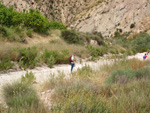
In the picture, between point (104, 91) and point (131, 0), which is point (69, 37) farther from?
point (131, 0)

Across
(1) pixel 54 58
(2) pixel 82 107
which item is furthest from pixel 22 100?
(1) pixel 54 58

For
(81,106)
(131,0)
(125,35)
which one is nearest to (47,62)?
(81,106)

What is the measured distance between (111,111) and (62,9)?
6436 cm

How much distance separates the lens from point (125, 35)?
1909 inches

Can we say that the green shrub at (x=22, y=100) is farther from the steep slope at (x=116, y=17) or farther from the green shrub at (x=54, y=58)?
the steep slope at (x=116, y=17)

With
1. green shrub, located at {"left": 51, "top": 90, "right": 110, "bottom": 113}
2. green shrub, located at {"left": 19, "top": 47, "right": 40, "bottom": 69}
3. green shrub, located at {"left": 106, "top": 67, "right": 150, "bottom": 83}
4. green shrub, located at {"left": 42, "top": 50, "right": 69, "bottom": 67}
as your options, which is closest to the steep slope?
green shrub, located at {"left": 42, "top": 50, "right": 69, "bottom": 67}

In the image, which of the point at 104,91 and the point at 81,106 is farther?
the point at 104,91

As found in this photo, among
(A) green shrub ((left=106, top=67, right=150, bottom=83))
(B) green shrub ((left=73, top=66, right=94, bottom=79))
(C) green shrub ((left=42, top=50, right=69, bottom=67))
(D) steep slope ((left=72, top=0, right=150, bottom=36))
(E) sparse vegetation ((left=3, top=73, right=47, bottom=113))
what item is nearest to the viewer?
(E) sparse vegetation ((left=3, top=73, right=47, bottom=113))

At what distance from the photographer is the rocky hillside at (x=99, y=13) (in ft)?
158

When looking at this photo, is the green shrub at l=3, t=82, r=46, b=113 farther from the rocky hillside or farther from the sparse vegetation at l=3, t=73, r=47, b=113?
the rocky hillside

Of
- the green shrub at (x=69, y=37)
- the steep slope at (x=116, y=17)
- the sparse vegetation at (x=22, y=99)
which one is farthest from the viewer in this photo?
the steep slope at (x=116, y=17)

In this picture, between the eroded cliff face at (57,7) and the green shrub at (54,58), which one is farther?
the eroded cliff face at (57,7)

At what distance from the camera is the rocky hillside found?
4819 cm

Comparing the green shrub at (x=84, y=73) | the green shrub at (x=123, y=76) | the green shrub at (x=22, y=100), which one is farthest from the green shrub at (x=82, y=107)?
the green shrub at (x=84, y=73)
